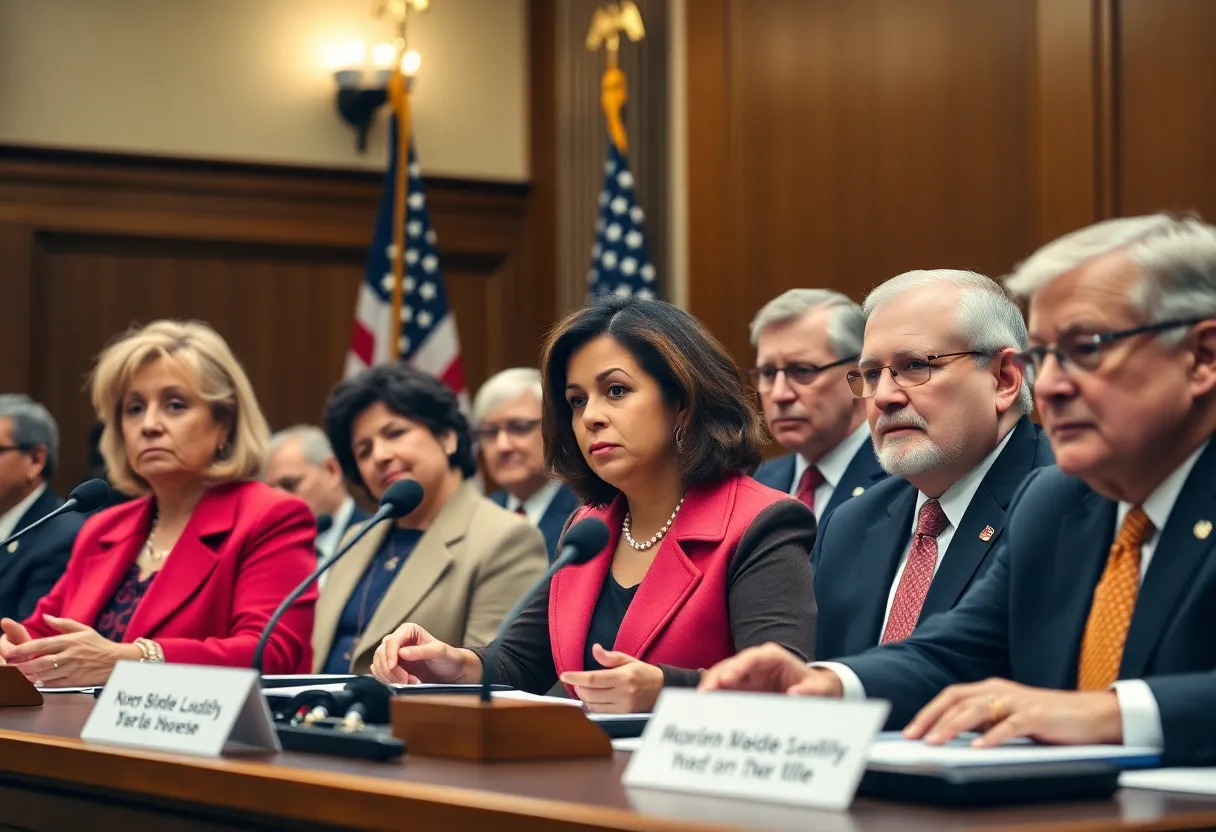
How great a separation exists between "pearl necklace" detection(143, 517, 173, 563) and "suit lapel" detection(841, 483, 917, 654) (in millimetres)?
1797

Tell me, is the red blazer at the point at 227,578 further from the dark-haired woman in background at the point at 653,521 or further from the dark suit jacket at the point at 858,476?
the dark suit jacket at the point at 858,476

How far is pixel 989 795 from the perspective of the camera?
1.51 m

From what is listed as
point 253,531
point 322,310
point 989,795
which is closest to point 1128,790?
point 989,795

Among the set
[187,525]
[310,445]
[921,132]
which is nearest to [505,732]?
[187,525]

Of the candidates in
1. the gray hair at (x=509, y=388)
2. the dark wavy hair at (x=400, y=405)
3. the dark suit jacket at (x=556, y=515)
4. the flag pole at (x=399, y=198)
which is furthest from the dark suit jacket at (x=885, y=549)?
the flag pole at (x=399, y=198)

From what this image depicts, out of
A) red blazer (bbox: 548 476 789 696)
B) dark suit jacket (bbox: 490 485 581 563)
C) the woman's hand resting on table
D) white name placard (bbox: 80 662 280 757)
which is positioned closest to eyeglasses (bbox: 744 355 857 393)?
dark suit jacket (bbox: 490 485 581 563)

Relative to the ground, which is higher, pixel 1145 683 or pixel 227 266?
pixel 227 266

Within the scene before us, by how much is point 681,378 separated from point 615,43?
4891 mm

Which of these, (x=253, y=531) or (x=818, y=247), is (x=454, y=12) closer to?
(x=818, y=247)

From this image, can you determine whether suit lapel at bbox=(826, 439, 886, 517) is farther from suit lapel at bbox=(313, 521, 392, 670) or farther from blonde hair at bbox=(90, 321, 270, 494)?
blonde hair at bbox=(90, 321, 270, 494)

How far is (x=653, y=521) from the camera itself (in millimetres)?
3117

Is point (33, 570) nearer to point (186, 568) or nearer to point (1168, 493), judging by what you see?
point (186, 568)

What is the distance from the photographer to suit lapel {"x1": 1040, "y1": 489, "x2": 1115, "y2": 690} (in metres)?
2.15

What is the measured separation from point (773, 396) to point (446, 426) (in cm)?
94
